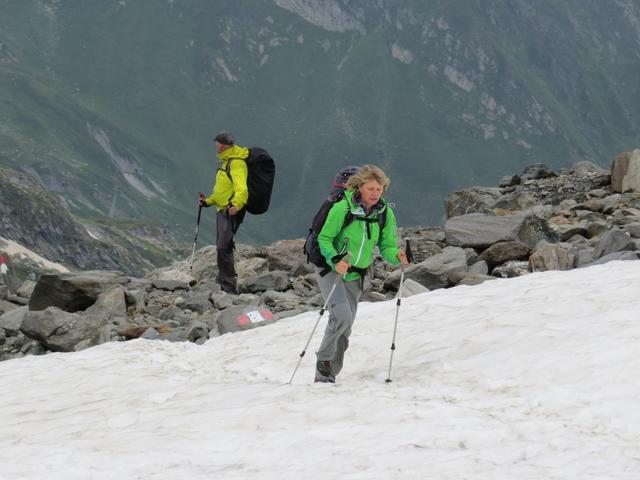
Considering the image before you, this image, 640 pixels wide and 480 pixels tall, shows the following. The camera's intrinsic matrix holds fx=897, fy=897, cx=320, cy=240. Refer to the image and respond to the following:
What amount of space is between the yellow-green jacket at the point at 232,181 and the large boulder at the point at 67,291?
432 cm

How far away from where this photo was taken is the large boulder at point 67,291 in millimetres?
22094

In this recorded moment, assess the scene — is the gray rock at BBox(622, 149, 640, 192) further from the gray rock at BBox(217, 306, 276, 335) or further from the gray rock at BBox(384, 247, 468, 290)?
the gray rock at BBox(217, 306, 276, 335)

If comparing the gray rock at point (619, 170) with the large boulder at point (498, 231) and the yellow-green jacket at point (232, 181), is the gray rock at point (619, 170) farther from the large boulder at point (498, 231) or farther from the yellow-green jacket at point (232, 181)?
the yellow-green jacket at point (232, 181)

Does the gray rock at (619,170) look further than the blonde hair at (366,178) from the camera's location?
Yes

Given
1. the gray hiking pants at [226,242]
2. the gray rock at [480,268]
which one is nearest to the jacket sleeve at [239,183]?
the gray hiking pants at [226,242]

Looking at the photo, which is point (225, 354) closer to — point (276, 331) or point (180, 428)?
point (276, 331)

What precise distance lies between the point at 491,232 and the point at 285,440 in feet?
55.2

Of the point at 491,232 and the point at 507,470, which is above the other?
the point at 491,232

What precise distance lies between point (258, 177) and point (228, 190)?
0.76 m

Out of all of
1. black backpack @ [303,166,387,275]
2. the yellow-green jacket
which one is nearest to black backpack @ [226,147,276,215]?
the yellow-green jacket

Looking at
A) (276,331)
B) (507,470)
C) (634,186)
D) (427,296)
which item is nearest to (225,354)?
(276,331)

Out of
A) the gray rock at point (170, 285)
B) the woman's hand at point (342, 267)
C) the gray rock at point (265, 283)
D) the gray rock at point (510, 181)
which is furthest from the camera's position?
the gray rock at point (510, 181)

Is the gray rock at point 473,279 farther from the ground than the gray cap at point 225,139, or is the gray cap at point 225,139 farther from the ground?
the gray cap at point 225,139

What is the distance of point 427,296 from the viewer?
17.9 m
